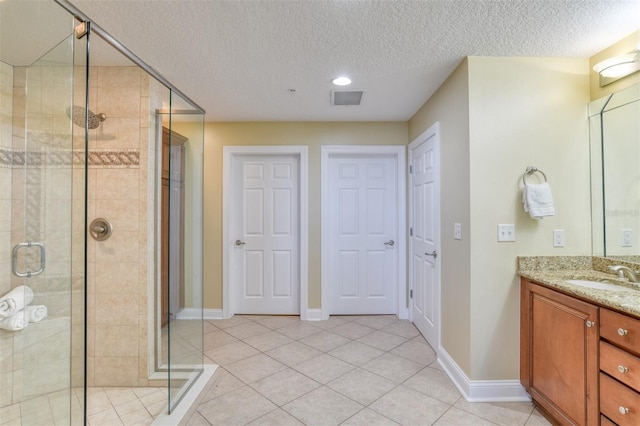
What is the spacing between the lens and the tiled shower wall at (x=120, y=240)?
2.17 m

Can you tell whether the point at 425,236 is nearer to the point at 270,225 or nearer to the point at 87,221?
the point at 270,225

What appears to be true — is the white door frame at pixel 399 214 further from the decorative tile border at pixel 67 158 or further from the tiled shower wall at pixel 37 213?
the tiled shower wall at pixel 37 213

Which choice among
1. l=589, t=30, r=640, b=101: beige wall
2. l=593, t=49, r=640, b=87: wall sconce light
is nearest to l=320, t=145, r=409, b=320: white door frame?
l=589, t=30, r=640, b=101: beige wall

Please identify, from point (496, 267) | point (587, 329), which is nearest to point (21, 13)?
point (496, 267)

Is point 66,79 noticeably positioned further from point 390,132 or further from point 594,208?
point 594,208

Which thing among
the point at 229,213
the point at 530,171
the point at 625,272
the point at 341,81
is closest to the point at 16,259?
the point at 229,213

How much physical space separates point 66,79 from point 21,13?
407 millimetres

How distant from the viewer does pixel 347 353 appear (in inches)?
107

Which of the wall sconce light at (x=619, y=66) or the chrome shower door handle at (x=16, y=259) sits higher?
the wall sconce light at (x=619, y=66)

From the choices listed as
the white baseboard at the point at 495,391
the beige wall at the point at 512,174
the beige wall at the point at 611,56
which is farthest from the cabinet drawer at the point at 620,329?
the beige wall at the point at 611,56

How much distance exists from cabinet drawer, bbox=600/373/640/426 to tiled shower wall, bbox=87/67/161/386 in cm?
268

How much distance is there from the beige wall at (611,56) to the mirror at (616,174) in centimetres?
5

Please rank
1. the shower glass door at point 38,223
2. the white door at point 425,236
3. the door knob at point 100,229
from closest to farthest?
the shower glass door at point 38,223
the door knob at point 100,229
the white door at point 425,236

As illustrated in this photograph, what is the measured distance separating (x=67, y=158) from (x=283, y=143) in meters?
2.27
